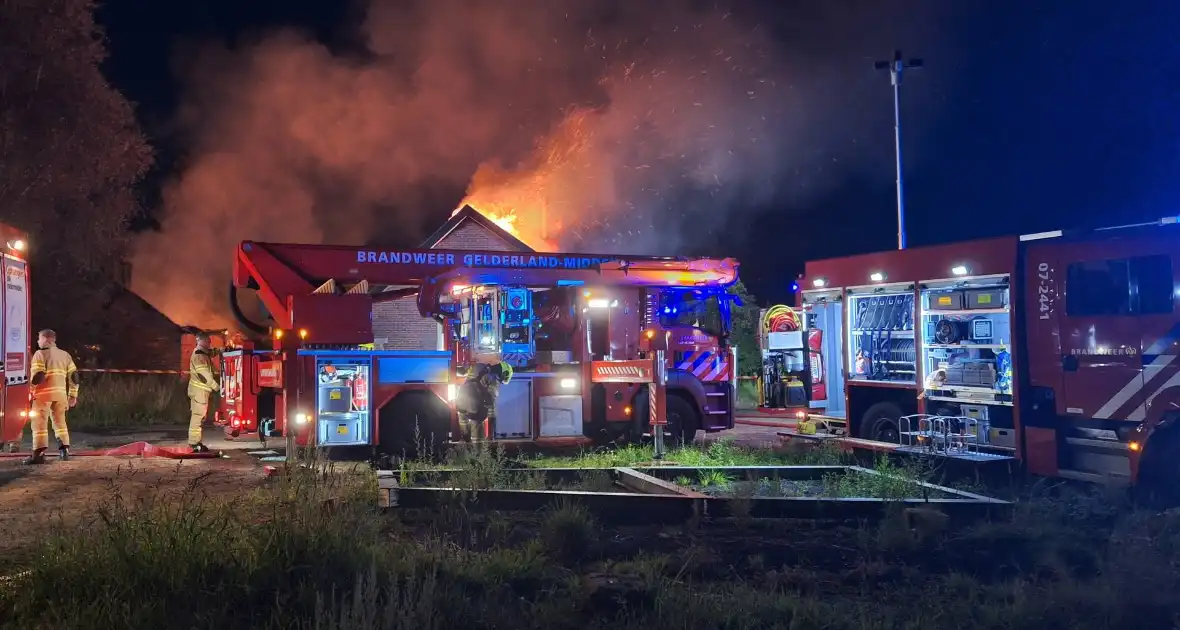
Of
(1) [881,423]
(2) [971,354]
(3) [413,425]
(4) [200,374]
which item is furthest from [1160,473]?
(4) [200,374]

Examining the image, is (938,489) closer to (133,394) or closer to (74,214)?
(133,394)

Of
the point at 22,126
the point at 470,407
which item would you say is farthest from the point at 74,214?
the point at 470,407

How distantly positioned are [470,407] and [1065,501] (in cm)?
643

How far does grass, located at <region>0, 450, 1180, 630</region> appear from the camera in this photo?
176 inches

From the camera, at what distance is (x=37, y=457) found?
10.8m

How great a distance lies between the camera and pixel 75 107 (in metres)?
17.1

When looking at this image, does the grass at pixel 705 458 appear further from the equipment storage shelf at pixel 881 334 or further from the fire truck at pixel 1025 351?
the equipment storage shelf at pixel 881 334

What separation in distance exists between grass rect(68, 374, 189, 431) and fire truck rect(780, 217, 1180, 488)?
12.7 meters

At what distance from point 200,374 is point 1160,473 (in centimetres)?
1090

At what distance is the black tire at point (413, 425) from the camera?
1147 centimetres

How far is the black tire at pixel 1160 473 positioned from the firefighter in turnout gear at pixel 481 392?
6678 millimetres

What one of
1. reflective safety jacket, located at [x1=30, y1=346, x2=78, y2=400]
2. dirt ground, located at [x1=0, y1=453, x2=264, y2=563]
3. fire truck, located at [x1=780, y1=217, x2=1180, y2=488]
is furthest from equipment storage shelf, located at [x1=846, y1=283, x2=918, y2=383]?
reflective safety jacket, located at [x1=30, y1=346, x2=78, y2=400]

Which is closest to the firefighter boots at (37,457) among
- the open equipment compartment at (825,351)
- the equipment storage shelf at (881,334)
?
the open equipment compartment at (825,351)

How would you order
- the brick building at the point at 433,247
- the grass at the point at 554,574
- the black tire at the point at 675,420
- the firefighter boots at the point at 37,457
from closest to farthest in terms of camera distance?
the grass at the point at 554,574
the firefighter boots at the point at 37,457
the black tire at the point at 675,420
the brick building at the point at 433,247
